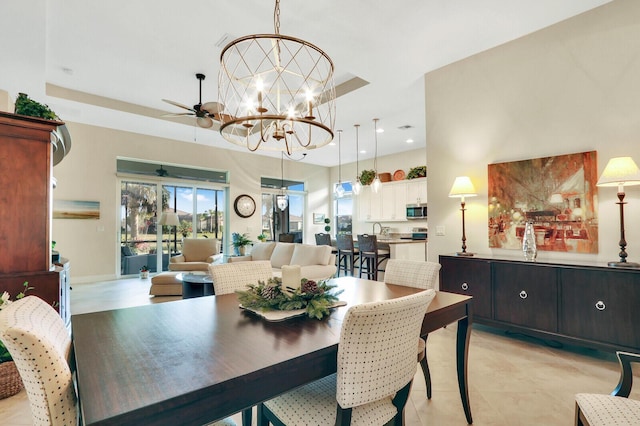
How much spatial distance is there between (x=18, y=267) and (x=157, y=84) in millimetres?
3158

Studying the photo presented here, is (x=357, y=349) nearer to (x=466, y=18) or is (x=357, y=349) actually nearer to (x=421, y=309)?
(x=421, y=309)

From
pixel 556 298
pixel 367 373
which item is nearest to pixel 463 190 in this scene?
pixel 556 298

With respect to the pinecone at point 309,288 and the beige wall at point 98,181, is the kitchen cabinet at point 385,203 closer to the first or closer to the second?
the beige wall at point 98,181

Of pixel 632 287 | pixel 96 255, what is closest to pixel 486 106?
pixel 632 287

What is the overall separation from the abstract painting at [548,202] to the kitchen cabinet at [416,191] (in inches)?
149

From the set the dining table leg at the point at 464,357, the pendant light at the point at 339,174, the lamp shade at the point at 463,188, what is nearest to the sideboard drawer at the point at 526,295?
the lamp shade at the point at 463,188

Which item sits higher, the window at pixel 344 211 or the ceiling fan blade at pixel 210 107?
the ceiling fan blade at pixel 210 107

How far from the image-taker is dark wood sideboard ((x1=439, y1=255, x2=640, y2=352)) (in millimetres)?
2443

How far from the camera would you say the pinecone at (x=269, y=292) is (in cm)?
157

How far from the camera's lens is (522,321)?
9.68 ft

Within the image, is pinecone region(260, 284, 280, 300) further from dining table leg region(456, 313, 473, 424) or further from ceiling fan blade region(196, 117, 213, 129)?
ceiling fan blade region(196, 117, 213, 129)

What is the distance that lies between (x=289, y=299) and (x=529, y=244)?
2.62m

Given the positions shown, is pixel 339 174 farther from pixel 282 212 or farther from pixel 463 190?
pixel 463 190

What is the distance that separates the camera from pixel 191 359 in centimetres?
104
